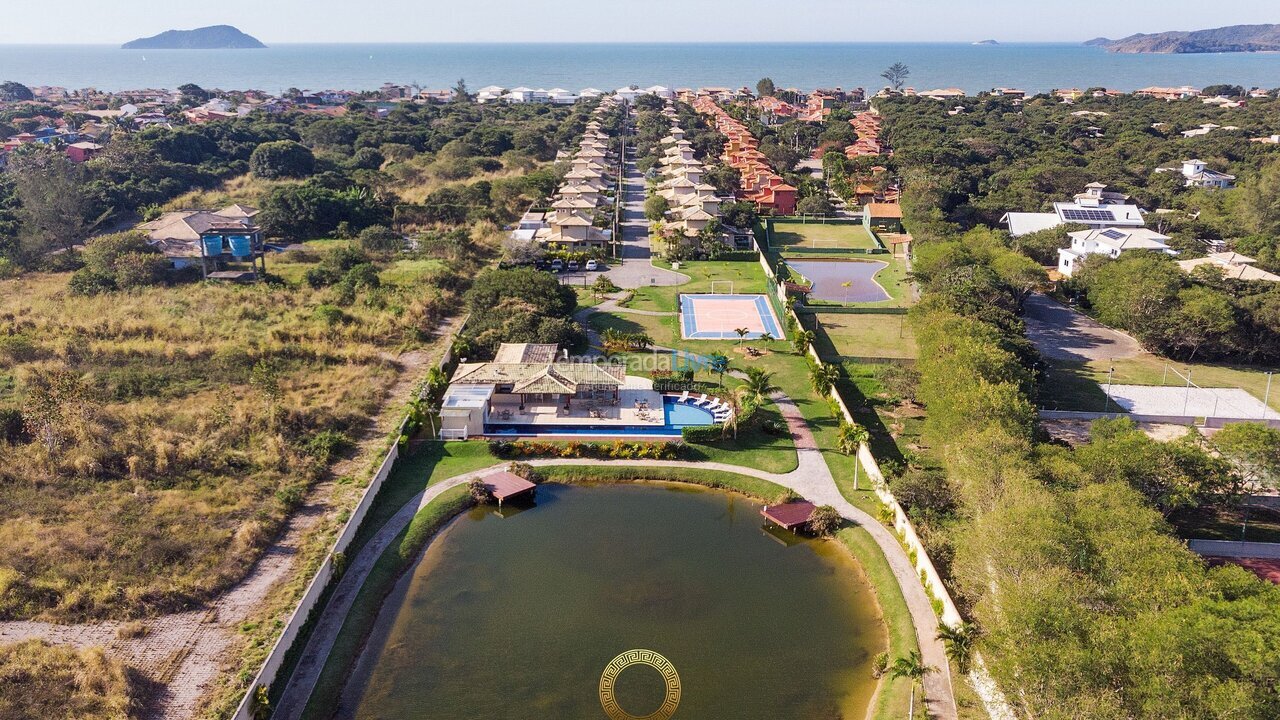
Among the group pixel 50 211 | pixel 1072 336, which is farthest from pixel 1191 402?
pixel 50 211

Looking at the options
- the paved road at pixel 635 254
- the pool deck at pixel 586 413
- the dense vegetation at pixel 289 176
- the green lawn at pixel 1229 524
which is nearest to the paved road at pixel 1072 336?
the green lawn at pixel 1229 524

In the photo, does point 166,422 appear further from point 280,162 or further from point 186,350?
point 280,162

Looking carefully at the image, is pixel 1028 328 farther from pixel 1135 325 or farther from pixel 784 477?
pixel 784 477

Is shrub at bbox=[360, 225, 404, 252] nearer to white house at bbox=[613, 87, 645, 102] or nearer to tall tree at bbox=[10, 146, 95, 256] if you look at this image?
tall tree at bbox=[10, 146, 95, 256]

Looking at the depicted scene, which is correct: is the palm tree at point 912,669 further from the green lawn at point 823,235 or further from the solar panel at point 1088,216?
the solar panel at point 1088,216

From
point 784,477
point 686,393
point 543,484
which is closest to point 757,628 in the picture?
point 784,477
